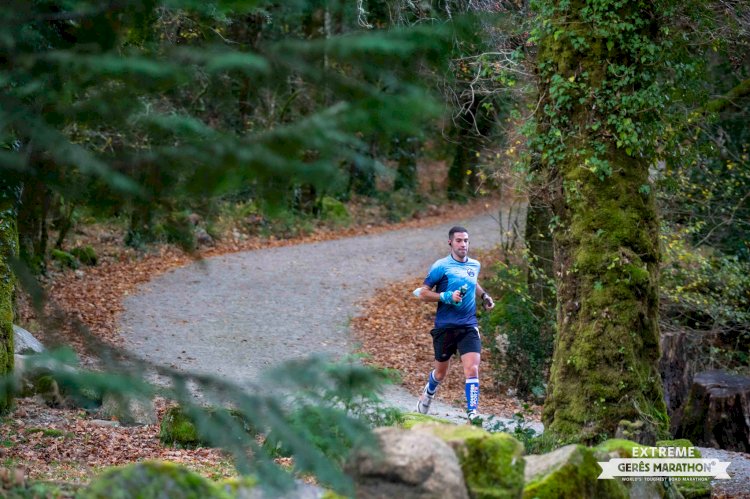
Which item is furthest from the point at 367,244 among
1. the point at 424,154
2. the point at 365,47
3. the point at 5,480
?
the point at 365,47

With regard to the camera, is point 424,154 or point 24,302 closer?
point 24,302

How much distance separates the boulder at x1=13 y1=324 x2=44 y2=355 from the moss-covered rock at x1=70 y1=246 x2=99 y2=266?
690 cm

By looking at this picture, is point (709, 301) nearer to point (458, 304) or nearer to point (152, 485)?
point (458, 304)

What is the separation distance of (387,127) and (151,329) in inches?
509

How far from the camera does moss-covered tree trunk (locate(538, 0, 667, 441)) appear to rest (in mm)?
9500

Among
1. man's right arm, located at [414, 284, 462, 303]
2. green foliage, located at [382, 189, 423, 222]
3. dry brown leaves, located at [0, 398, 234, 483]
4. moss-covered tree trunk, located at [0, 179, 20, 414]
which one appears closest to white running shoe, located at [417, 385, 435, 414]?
man's right arm, located at [414, 284, 462, 303]

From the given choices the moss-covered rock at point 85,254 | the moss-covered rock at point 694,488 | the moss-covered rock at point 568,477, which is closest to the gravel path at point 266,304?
the moss-covered rock at point 85,254

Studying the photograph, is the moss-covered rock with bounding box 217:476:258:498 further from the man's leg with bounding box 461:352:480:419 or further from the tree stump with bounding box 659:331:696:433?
the tree stump with bounding box 659:331:696:433

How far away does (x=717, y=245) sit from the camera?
18.2m

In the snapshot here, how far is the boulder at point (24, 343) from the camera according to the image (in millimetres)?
11578

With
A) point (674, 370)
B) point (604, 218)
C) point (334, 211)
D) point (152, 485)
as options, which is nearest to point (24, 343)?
point (604, 218)

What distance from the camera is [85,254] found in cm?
1917

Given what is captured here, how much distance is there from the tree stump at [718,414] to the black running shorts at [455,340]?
3.80 metres

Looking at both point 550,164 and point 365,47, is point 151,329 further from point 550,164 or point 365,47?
point 365,47
